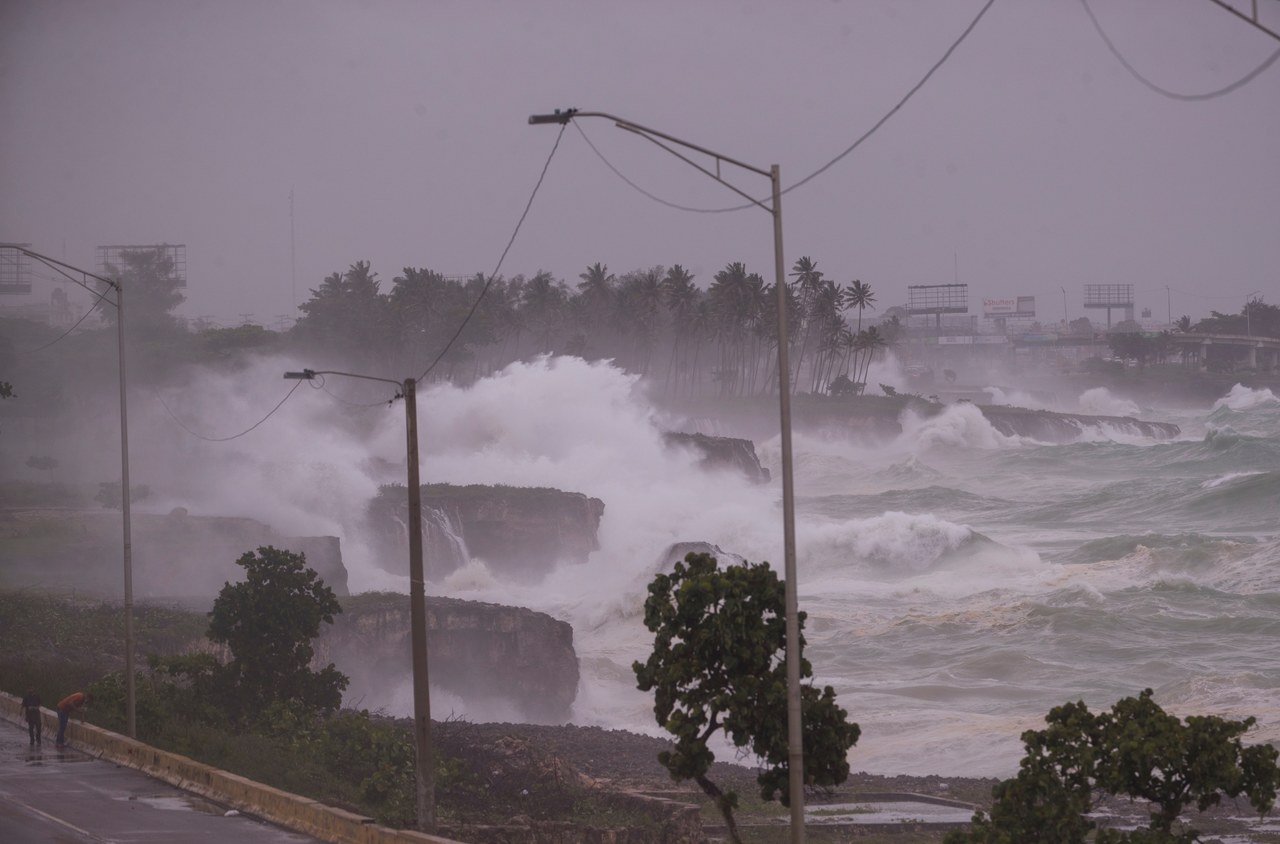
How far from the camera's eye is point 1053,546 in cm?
7000

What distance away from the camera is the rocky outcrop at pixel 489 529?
204 ft

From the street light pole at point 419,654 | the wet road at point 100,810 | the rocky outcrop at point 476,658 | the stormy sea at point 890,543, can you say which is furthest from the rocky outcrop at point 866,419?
the street light pole at point 419,654

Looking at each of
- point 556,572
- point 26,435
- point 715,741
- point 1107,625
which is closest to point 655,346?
point 26,435

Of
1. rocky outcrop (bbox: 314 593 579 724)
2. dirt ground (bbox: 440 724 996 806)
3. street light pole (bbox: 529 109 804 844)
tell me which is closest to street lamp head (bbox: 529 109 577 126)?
street light pole (bbox: 529 109 804 844)

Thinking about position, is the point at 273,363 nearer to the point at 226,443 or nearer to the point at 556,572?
the point at 226,443

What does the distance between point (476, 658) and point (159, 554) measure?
49.2ft

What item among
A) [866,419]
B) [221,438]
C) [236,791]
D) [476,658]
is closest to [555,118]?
[236,791]

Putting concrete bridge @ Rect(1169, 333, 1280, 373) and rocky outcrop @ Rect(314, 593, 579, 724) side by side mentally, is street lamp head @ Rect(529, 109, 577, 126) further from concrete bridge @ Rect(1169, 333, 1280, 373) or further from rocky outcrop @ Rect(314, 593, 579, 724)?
concrete bridge @ Rect(1169, 333, 1280, 373)

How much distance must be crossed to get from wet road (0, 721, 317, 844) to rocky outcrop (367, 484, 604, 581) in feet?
126

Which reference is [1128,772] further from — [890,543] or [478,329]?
[478,329]

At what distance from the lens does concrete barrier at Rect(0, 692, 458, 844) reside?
55.1 feet

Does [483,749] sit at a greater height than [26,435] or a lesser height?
lesser

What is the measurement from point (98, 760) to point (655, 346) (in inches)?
4750

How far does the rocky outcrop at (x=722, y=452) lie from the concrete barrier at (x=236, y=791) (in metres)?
70.4
